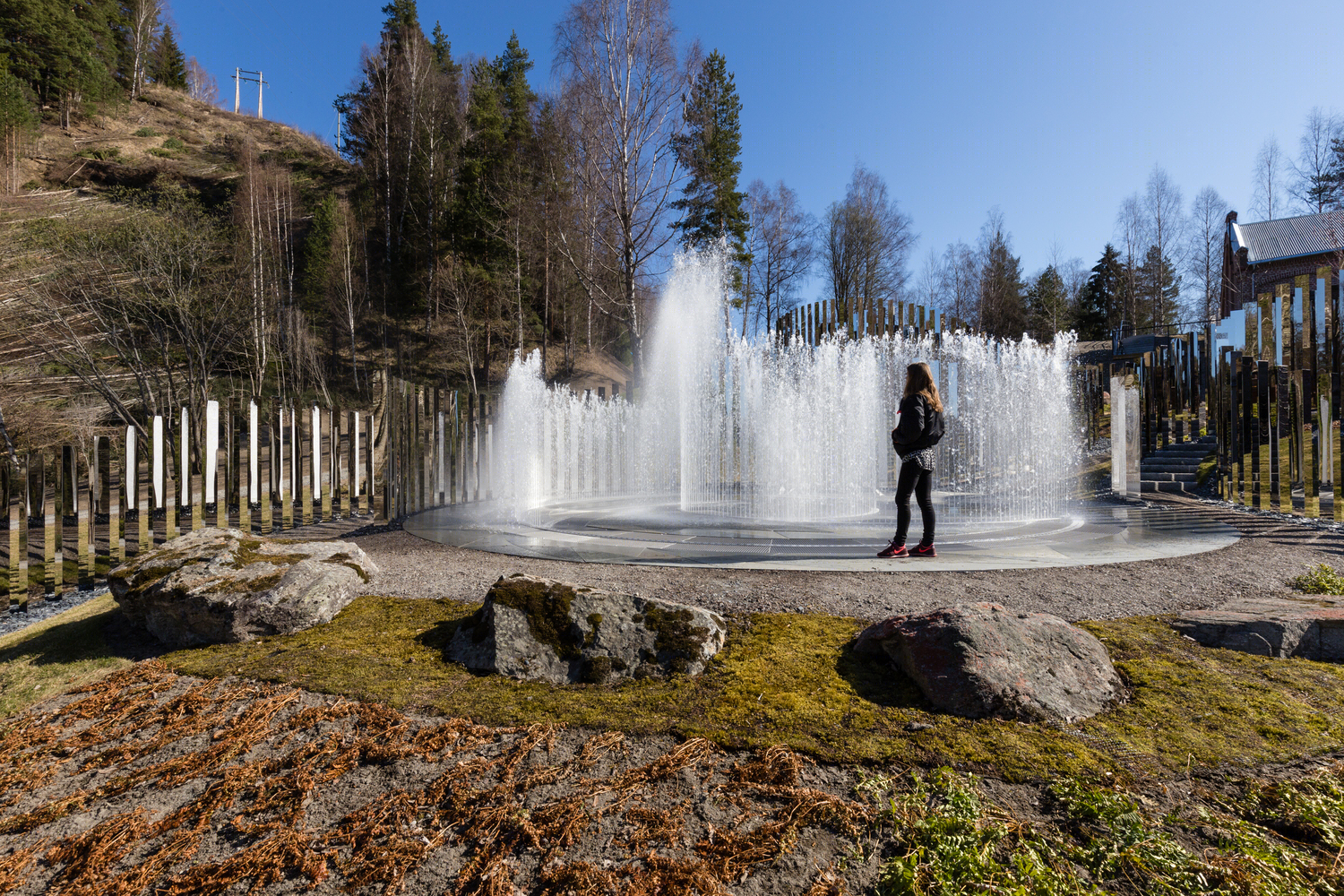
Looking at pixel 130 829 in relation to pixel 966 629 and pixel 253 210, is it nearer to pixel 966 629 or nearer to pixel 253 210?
pixel 966 629

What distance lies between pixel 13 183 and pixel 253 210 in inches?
234

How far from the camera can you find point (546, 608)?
298cm

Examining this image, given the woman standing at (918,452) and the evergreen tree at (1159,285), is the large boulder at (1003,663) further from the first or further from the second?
the evergreen tree at (1159,285)

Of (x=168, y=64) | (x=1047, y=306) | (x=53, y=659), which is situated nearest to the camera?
(x=53, y=659)

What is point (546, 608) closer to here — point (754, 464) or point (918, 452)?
point (918, 452)

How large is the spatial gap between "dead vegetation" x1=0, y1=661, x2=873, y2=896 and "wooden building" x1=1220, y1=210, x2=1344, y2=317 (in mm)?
36919

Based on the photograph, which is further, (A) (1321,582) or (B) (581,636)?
(A) (1321,582)

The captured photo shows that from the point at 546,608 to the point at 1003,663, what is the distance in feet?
6.77

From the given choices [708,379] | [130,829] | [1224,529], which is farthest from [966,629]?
[708,379]

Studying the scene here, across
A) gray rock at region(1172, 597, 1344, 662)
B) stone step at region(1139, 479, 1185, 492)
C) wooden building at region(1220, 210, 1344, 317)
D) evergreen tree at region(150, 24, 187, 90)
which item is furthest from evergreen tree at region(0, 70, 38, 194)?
wooden building at region(1220, 210, 1344, 317)

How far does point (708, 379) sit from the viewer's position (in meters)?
14.0

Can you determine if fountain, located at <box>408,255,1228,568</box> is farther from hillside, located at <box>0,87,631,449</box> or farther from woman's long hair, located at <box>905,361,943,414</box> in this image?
hillside, located at <box>0,87,631,449</box>

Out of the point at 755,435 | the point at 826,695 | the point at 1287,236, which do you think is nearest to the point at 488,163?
the point at 755,435

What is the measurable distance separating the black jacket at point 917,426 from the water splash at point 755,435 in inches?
125
